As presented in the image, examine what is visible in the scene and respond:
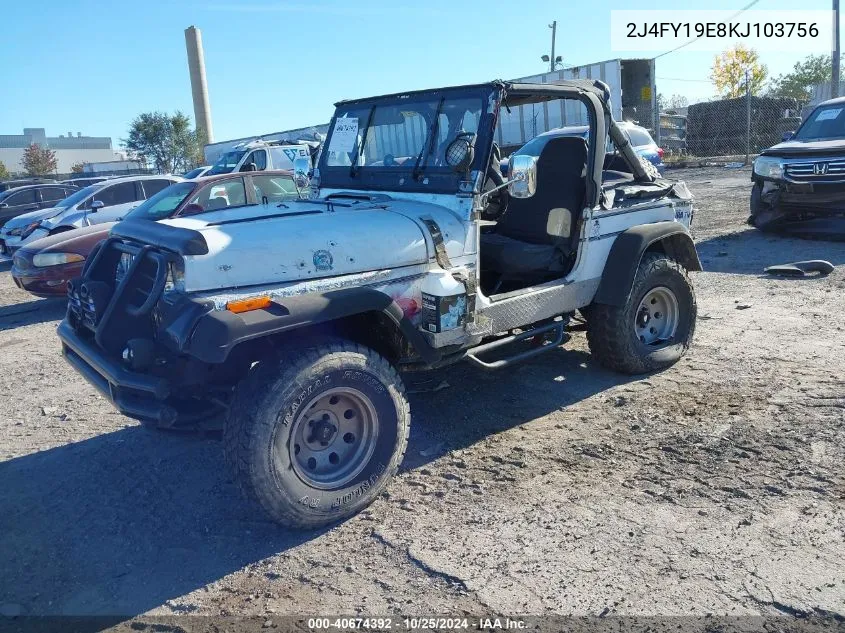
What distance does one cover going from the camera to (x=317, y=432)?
3453 millimetres

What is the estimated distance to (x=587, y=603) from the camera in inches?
109

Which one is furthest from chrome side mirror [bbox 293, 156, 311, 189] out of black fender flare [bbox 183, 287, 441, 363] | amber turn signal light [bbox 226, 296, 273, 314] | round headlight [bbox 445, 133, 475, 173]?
amber turn signal light [bbox 226, 296, 273, 314]

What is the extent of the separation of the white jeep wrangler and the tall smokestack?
44.8 metres

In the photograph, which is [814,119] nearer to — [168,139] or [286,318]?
[286,318]

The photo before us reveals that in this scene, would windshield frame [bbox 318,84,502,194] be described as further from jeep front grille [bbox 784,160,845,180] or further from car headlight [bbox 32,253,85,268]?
jeep front grille [bbox 784,160,845,180]

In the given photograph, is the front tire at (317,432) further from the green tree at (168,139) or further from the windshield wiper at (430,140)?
the green tree at (168,139)

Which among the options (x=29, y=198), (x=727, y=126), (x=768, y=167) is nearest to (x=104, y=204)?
(x=29, y=198)

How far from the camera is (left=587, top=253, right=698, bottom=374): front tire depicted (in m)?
4.98

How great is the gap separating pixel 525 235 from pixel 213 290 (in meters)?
2.63

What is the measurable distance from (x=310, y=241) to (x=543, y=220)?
7.19 feet

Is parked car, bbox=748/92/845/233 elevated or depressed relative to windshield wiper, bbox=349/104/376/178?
depressed

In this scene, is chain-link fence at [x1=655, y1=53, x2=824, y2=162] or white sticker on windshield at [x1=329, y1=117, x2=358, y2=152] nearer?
white sticker on windshield at [x1=329, y1=117, x2=358, y2=152]

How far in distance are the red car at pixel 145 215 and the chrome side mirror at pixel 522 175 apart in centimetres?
483

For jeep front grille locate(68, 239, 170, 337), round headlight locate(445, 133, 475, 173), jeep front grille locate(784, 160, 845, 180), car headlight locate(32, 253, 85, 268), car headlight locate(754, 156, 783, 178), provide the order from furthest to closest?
car headlight locate(754, 156, 783, 178) → jeep front grille locate(784, 160, 845, 180) → car headlight locate(32, 253, 85, 268) → round headlight locate(445, 133, 475, 173) → jeep front grille locate(68, 239, 170, 337)
